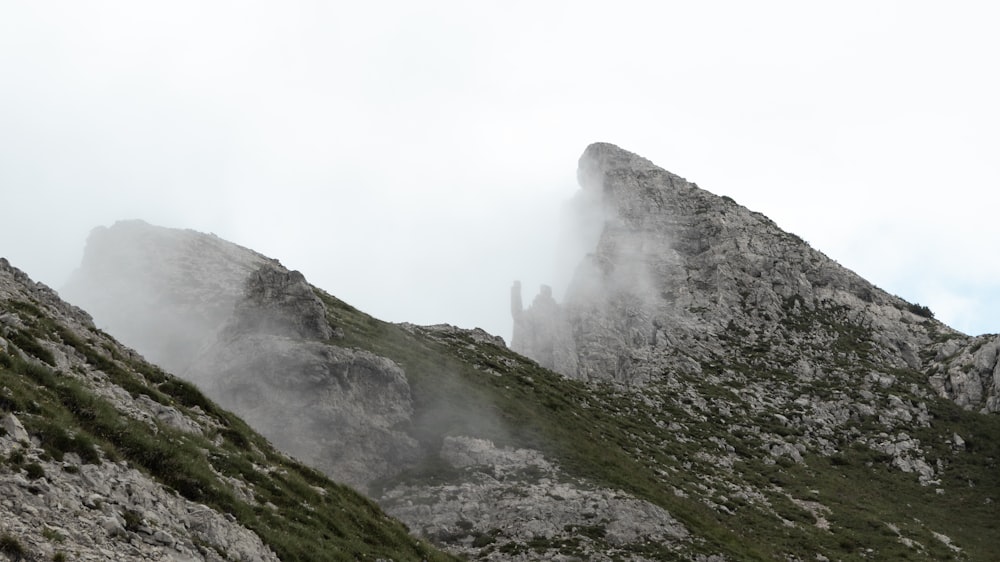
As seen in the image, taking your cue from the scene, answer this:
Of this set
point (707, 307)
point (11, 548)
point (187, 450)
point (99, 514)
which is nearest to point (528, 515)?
point (187, 450)

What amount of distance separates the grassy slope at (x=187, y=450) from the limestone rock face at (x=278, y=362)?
84.7ft

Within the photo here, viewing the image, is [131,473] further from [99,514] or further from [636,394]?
[636,394]

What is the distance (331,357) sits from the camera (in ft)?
229

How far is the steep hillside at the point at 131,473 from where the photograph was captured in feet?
60.2

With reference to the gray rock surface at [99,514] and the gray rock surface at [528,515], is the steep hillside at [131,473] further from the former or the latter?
the gray rock surface at [528,515]

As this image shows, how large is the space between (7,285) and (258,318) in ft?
136

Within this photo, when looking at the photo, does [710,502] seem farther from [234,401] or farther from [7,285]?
[7,285]

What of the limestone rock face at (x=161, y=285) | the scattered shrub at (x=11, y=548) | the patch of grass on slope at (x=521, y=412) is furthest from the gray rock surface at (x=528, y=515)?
the limestone rock face at (x=161, y=285)

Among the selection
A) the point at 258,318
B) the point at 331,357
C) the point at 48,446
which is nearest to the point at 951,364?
the point at 331,357

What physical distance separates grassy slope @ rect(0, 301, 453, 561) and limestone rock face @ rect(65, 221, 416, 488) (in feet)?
84.7

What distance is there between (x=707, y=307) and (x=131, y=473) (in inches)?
4328

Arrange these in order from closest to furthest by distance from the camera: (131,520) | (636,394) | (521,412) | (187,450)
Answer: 1. (131,520)
2. (187,450)
3. (521,412)
4. (636,394)

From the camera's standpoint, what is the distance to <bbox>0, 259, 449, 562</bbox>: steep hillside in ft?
60.2

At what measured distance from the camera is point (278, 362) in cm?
6819
